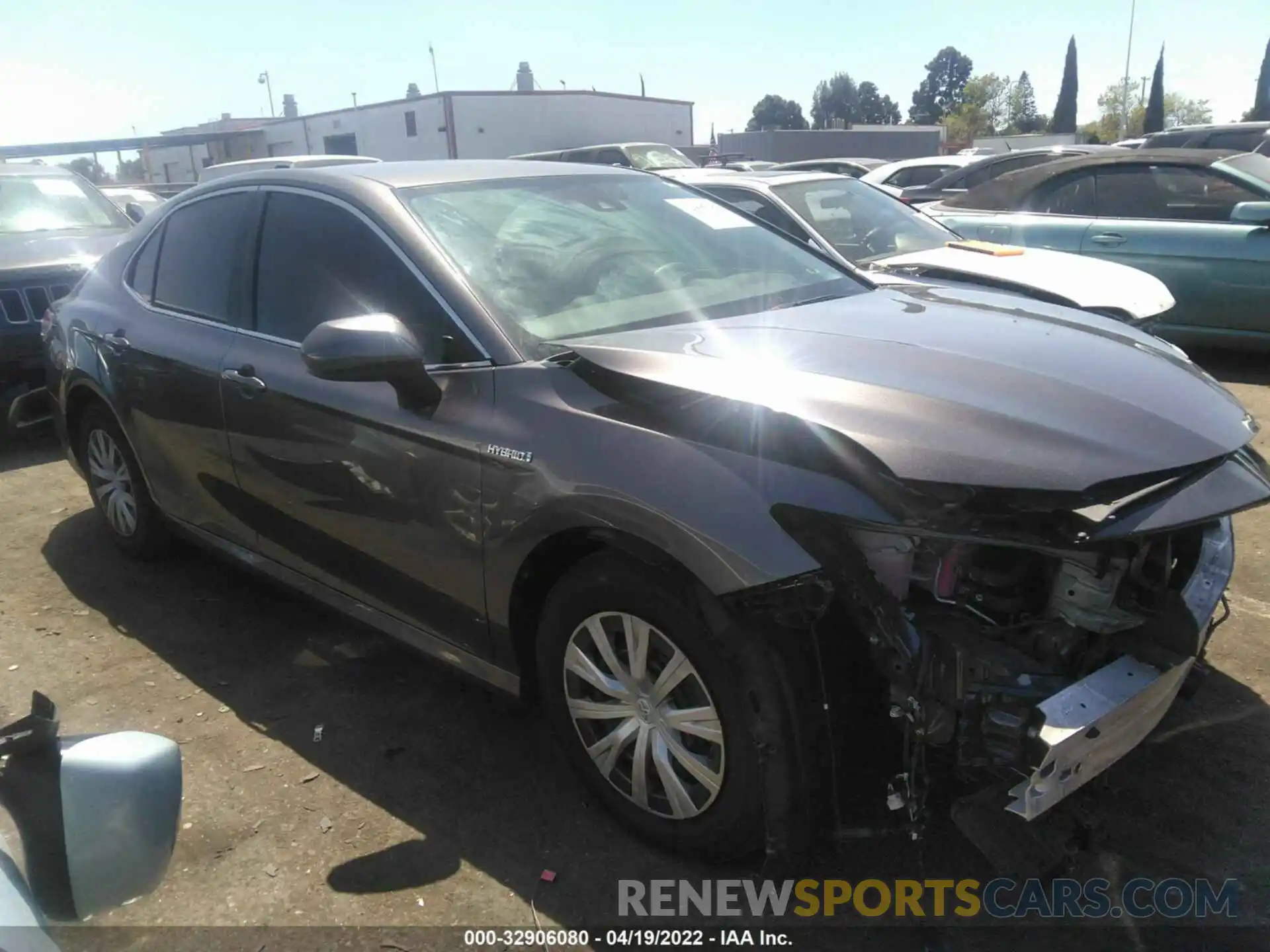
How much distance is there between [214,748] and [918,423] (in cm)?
240

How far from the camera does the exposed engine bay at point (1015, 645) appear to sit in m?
2.08

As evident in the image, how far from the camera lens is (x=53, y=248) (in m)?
6.95

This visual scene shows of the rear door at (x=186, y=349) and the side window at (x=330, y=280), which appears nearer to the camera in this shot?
the side window at (x=330, y=280)

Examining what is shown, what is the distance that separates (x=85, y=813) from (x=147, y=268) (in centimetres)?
325

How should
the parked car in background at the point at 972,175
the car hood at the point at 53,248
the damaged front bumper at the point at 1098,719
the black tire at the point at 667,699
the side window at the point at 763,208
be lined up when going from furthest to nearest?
the parked car in background at the point at 972,175
the car hood at the point at 53,248
the side window at the point at 763,208
the black tire at the point at 667,699
the damaged front bumper at the point at 1098,719

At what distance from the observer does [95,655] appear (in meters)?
3.83

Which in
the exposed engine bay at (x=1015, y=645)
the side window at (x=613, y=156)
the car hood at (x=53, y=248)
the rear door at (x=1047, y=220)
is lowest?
the exposed engine bay at (x=1015, y=645)

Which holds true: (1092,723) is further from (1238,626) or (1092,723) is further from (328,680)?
(328,680)

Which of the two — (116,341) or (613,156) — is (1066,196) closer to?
(116,341)

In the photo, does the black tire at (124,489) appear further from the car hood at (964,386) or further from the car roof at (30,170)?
the car roof at (30,170)

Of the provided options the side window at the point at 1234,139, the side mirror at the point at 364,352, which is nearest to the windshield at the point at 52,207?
the side mirror at the point at 364,352

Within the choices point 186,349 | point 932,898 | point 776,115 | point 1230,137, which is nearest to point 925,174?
point 1230,137

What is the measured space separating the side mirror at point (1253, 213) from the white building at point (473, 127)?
29.6 meters

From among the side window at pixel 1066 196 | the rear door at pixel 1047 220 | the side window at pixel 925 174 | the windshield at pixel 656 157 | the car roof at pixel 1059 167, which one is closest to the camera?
the car roof at pixel 1059 167
